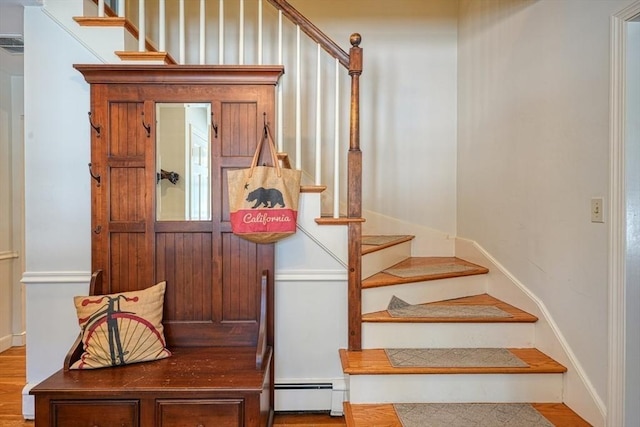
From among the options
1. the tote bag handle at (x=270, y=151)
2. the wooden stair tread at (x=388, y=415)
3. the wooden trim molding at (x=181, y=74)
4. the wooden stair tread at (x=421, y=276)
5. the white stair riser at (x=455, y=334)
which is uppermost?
the wooden trim molding at (x=181, y=74)

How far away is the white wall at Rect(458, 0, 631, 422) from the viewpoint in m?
1.63

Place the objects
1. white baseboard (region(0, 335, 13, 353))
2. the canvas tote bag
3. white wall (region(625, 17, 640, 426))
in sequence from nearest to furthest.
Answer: white wall (region(625, 17, 640, 426))
the canvas tote bag
white baseboard (region(0, 335, 13, 353))

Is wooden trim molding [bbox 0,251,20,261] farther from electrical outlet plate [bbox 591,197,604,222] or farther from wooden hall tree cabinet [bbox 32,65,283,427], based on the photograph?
electrical outlet plate [bbox 591,197,604,222]

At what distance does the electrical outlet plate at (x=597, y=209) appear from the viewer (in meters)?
1.58

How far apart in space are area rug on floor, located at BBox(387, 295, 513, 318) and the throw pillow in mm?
1327

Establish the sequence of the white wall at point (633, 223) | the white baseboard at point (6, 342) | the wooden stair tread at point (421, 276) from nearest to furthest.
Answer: the white wall at point (633, 223) → the wooden stair tread at point (421, 276) → the white baseboard at point (6, 342)

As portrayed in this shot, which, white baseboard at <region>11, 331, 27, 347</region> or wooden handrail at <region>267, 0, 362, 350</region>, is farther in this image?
white baseboard at <region>11, 331, 27, 347</region>

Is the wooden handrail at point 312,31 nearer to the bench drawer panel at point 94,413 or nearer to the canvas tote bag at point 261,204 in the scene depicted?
the canvas tote bag at point 261,204

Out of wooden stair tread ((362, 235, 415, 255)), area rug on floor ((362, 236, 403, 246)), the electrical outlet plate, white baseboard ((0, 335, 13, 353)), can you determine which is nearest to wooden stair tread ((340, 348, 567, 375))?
wooden stair tread ((362, 235, 415, 255))

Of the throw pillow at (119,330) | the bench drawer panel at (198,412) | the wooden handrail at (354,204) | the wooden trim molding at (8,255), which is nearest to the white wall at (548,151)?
the wooden handrail at (354,204)

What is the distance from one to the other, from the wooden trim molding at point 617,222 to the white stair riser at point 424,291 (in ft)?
3.17

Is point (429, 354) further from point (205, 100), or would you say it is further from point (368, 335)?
point (205, 100)

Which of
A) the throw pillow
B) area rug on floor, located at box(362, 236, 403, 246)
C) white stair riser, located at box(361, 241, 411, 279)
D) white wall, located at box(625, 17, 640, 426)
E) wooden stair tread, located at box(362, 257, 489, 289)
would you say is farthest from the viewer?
area rug on floor, located at box(362, 236, 403, 246)

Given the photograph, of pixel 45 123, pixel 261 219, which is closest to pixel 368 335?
pixel 261 219
